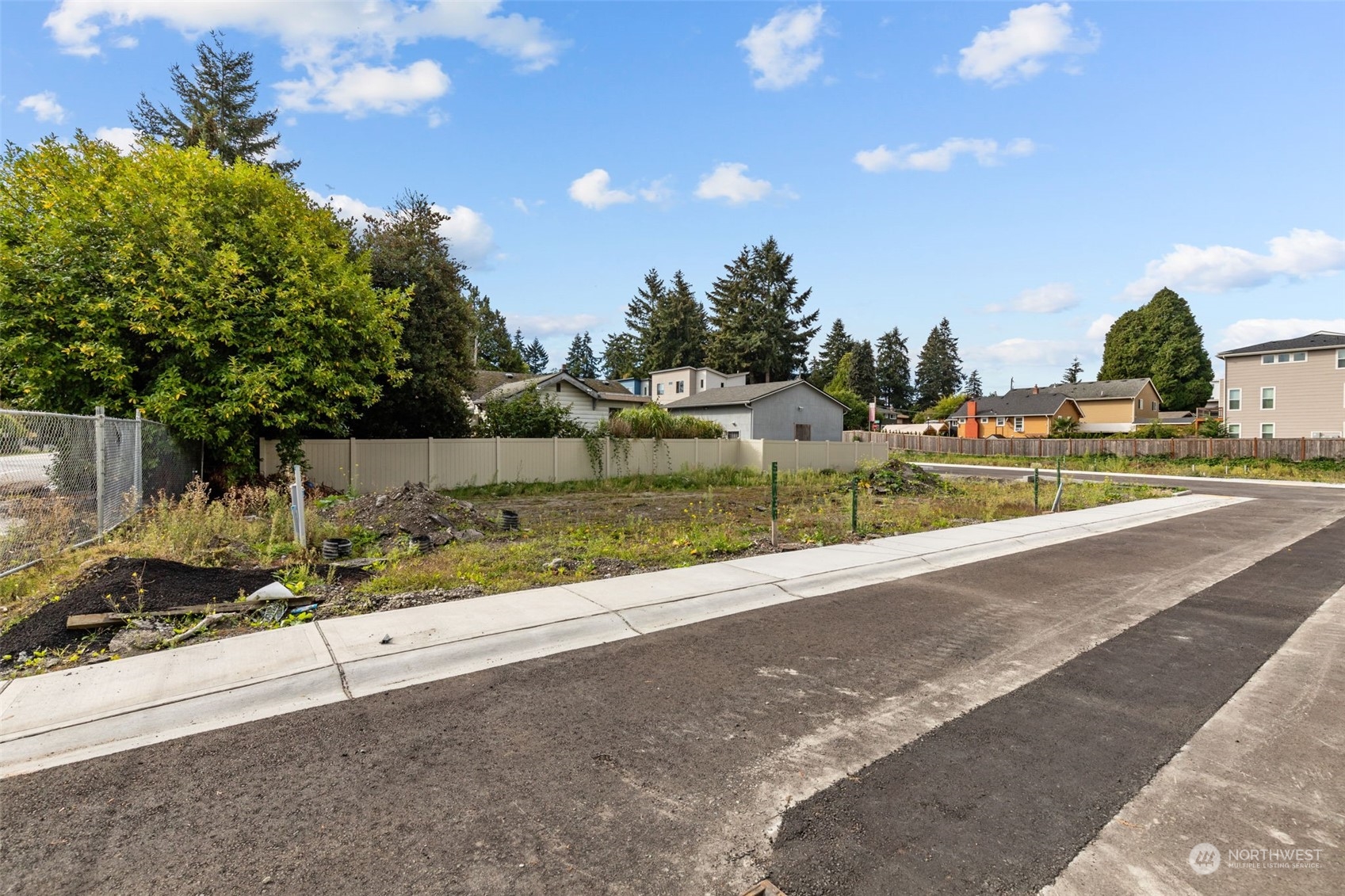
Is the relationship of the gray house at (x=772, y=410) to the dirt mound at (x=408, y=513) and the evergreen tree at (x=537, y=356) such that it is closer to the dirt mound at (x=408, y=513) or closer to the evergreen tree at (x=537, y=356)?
the dirt mound at (x=408, y=513)

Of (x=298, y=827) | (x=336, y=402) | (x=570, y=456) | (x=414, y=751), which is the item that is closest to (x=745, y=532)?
(x=414, y=751)

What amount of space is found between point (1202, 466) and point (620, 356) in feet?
215

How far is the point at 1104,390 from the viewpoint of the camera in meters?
56.0

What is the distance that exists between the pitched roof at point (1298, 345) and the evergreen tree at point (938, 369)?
4958cm

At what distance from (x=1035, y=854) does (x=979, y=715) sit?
1363 mm

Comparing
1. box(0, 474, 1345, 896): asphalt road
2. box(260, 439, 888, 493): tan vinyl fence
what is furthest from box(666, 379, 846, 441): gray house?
box(0, 474, 1345, 896): asphalt road

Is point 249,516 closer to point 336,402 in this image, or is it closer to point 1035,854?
point 336,402

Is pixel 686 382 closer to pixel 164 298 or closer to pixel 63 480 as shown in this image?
pixel 164 298

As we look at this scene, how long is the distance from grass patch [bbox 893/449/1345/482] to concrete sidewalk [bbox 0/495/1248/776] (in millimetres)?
29859

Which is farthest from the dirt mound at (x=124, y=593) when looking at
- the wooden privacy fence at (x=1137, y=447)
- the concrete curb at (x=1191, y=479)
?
the wooden privacy fence at (x=1137, y=447)

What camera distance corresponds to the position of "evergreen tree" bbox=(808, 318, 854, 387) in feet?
250

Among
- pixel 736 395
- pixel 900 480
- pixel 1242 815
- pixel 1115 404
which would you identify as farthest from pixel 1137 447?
pixel 1242 815

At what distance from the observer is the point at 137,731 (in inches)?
144

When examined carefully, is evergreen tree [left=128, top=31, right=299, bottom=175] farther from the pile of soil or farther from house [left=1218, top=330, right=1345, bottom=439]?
house [left=1218, top=330, right=1345, bottom=439]
